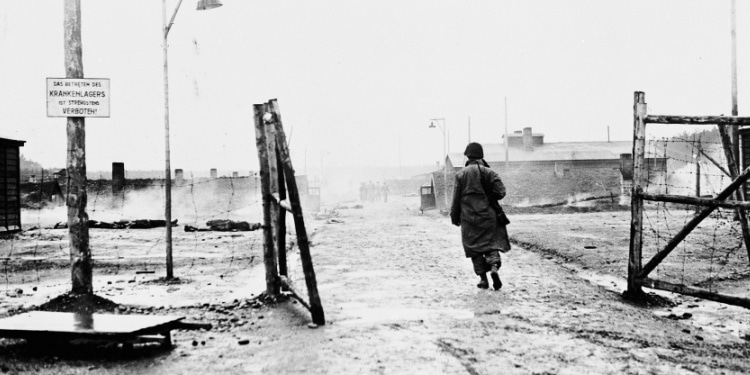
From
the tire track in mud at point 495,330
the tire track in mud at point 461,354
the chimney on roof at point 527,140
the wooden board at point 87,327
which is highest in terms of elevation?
the chimney on roof at point 527,140

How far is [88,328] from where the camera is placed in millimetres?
4805

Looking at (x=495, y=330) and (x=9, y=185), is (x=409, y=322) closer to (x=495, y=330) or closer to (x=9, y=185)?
(x=495, y=330)

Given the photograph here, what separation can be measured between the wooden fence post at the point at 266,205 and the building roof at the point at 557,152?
40.9 meters

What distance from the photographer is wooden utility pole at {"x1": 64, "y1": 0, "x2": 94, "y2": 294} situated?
7246mm

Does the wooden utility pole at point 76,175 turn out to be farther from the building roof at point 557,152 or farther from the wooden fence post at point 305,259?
the building roof at point 557,152

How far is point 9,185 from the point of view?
71.1 ft

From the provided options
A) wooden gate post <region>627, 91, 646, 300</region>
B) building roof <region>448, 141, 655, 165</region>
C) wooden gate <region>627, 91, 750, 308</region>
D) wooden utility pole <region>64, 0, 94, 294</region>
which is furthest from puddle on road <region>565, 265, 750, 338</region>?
building roof <region>448, 141, 655, 165</region>

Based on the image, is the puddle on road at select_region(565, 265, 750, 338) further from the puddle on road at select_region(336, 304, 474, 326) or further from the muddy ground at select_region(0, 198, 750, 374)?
the puddle on road at select_region(336, 304, 474, 326)

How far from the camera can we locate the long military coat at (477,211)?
805cm

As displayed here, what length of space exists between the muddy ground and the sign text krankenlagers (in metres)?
2.36

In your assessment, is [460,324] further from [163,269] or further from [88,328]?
[163,269]

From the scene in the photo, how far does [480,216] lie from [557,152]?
149 ft

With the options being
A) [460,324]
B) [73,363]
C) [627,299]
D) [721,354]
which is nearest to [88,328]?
[73,363]

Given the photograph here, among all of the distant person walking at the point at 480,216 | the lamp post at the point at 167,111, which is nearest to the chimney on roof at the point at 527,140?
the lamp post at the point at 167,111
